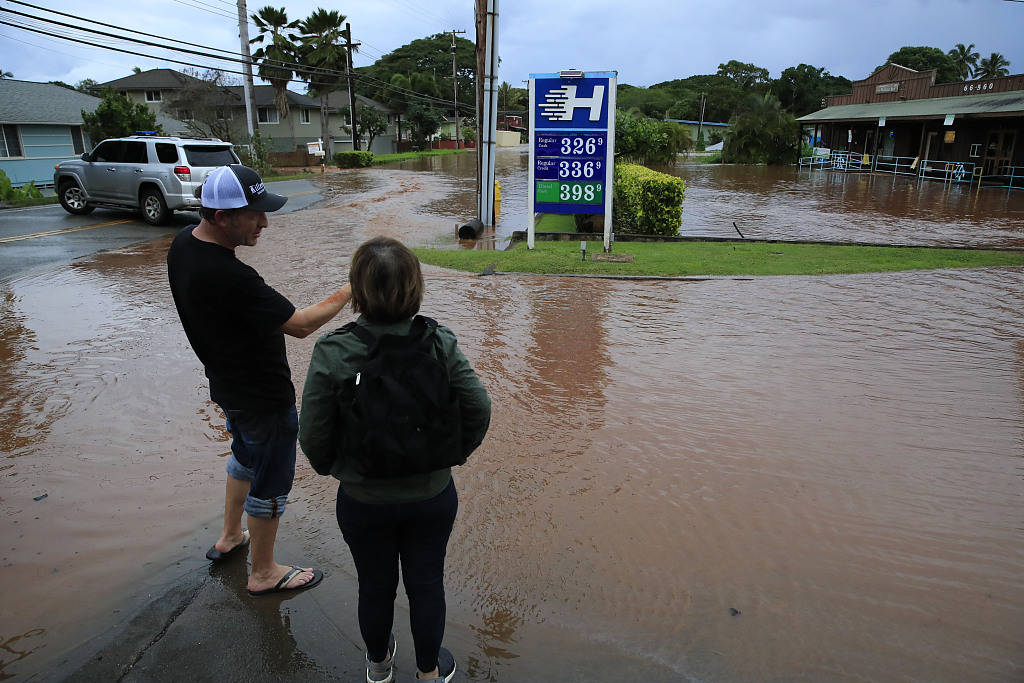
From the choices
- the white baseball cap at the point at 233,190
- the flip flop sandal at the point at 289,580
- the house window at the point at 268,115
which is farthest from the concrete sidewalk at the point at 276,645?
the house window at the point at 268,115

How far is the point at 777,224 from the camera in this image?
1611 centimetres

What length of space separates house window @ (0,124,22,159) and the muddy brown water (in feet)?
77.1

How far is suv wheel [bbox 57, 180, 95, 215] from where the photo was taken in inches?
632

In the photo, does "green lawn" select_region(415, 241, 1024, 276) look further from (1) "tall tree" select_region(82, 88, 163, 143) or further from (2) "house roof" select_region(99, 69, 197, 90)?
(2) "house roof" select_region(99, 69, 197, 90)

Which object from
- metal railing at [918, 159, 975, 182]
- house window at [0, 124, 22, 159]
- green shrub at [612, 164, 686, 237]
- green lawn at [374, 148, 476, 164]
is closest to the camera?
green shrub at [612, 164, 686, 237]

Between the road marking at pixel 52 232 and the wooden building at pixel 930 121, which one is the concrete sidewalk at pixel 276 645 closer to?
the road marking at pixel 52 232

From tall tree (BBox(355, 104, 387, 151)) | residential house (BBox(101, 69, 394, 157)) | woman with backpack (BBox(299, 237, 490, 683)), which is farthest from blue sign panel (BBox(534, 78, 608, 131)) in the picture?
tall tree (BBox(355, 104, 387, 151))

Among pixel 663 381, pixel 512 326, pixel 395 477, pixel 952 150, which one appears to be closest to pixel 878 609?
pixel 395 477

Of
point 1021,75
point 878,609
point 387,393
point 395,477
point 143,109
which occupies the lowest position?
point 878,609

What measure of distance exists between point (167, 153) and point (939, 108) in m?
29.4

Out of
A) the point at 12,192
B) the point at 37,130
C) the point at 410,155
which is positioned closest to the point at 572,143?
the point at 12,192

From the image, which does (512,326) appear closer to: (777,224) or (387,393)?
(387,393)

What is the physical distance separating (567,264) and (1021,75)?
27335mm

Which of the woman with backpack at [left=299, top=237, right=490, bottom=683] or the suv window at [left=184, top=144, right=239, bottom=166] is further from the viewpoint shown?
the suv window at [left=184, top=144, right=239, bottom=166]
